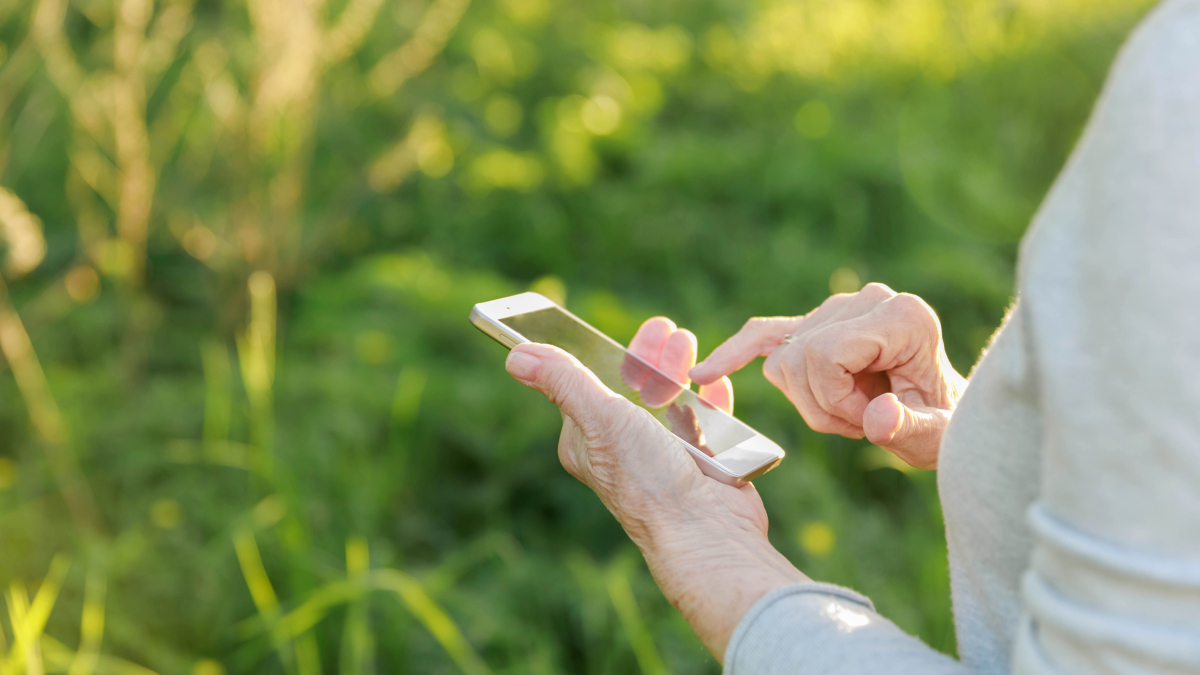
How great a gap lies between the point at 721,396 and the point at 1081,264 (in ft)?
2.35

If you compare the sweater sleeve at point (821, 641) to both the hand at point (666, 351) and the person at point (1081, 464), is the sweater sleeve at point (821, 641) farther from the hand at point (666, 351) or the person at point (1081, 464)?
the hand at point (666, 351)

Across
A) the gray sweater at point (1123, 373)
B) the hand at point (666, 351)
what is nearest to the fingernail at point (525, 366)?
the hand at point (666, 351)

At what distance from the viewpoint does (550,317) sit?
1.16 m

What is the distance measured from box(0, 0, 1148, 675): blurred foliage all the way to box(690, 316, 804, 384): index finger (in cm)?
72

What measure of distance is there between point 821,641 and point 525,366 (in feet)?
1.30

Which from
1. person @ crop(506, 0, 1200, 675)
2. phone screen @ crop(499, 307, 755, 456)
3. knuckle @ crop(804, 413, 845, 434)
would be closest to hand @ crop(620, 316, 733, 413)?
phone screen @ crop(499, 307, 755, 456)

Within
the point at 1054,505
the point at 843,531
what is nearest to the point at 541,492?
the point at 843,531

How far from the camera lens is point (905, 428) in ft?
3.11

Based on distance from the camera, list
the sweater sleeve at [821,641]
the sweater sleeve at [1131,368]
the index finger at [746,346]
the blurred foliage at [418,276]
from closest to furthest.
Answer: the sweater sleeve at [1131,368]
the sweater sleeve at [821,641]
the index finger at [746,346]
the blurred foliage at [418,276]

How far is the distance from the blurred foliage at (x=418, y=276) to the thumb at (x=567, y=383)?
0.77m

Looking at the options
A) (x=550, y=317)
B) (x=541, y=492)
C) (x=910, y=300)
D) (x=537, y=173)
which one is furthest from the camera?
(x=537, y=173)

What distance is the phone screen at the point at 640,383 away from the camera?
1.05m

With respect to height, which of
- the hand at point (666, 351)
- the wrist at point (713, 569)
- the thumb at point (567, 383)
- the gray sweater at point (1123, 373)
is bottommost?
the wrist at point (713, 569)

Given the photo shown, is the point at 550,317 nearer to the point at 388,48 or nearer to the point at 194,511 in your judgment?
the point at 194,511
